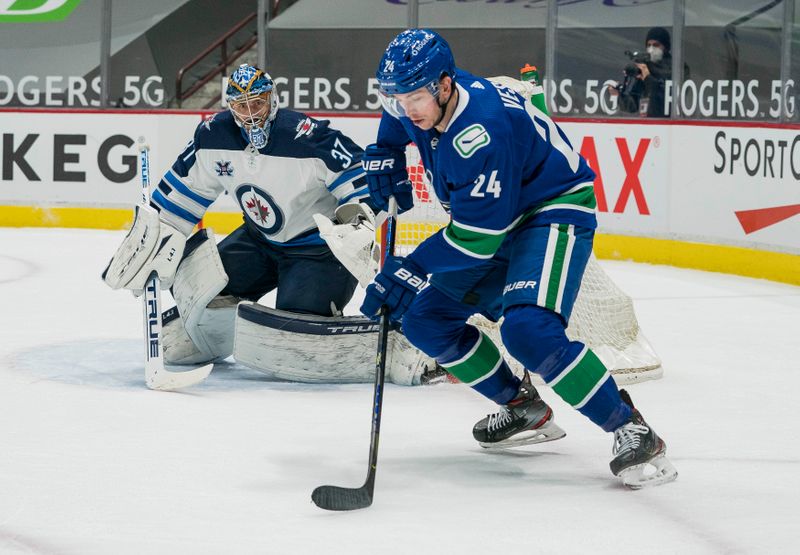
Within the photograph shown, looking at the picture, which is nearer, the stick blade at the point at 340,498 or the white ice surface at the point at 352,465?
the white ice surface at the point at 352,465

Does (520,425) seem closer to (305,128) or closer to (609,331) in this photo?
(609,331)

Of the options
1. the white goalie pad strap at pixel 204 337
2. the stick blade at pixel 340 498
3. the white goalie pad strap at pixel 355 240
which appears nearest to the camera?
the stick blade at pixel 340 498

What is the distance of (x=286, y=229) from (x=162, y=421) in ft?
2.93

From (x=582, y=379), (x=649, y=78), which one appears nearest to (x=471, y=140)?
(x=582, y=379)

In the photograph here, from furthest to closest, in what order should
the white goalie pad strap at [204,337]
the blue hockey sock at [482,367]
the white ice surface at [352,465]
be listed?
the white goalie pad strap at [204,337] → the blue hockey sock at [482,367] → the white ice surface at [352,465]

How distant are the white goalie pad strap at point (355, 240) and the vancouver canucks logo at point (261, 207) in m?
0.27

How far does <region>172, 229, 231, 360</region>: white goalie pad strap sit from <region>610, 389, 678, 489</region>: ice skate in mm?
1582

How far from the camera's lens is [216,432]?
3221 mm

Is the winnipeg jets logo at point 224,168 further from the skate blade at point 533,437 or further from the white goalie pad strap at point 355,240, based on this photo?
the skate blade at point 533,437

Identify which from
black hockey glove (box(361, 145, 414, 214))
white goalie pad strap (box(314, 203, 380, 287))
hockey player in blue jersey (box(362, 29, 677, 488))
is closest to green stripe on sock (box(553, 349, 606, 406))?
hockey player in blue jersey (box(362, 29, 677, 488))

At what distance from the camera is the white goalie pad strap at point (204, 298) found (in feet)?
12.9

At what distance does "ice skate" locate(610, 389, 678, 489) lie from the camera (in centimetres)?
271

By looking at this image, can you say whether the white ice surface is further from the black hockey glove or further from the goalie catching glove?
the black hockey glove

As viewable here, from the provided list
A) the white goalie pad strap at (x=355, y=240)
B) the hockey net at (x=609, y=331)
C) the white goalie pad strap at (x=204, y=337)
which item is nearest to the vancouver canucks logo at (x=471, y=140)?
the white goalie pad strap at (x=355, y=240)
